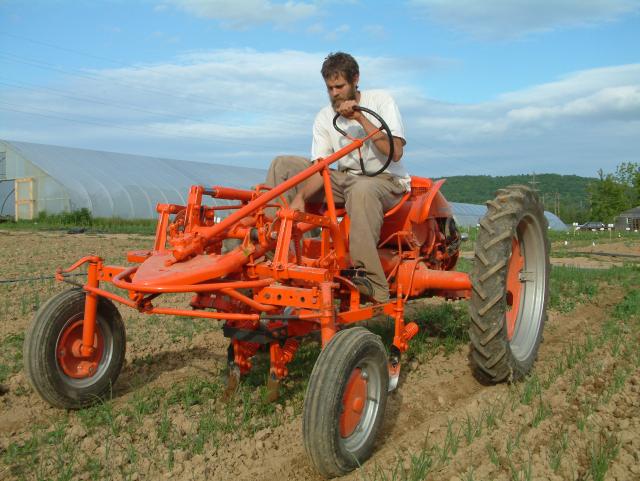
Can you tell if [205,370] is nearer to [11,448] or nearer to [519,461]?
[11,448]

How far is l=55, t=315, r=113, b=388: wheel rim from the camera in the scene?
3.84 meters

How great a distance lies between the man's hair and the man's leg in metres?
0.82

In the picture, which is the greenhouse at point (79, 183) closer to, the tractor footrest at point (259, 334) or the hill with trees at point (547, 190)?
the tractor footrest at point (259, 334)

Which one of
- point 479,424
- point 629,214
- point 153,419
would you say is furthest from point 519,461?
point 629,214

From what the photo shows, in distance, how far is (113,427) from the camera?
3525mm

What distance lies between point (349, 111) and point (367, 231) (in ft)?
2.75

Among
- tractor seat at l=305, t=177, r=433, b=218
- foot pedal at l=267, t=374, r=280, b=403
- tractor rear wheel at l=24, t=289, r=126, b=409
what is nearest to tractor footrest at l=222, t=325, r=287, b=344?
foot pedal at l=267, t=374, r=280, b=403

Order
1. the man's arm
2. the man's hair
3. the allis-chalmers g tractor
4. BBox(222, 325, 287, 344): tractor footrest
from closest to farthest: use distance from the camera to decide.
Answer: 1. the allis-chalmers g tractor
2. BBox(222, 325, 287, 344): tractor footrest
3. the man's arm
4. the man's hair

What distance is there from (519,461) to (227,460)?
1.44 metres

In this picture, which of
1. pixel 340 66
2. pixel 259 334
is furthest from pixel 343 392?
pixel 340 66

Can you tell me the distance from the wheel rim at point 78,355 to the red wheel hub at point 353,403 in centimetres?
179

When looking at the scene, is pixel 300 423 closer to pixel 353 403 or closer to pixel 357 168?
pixel 353 403

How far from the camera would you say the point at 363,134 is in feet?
15.5

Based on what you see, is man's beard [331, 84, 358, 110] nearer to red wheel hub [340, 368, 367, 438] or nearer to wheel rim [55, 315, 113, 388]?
red wheel hub [340, 368, 367, 438]
